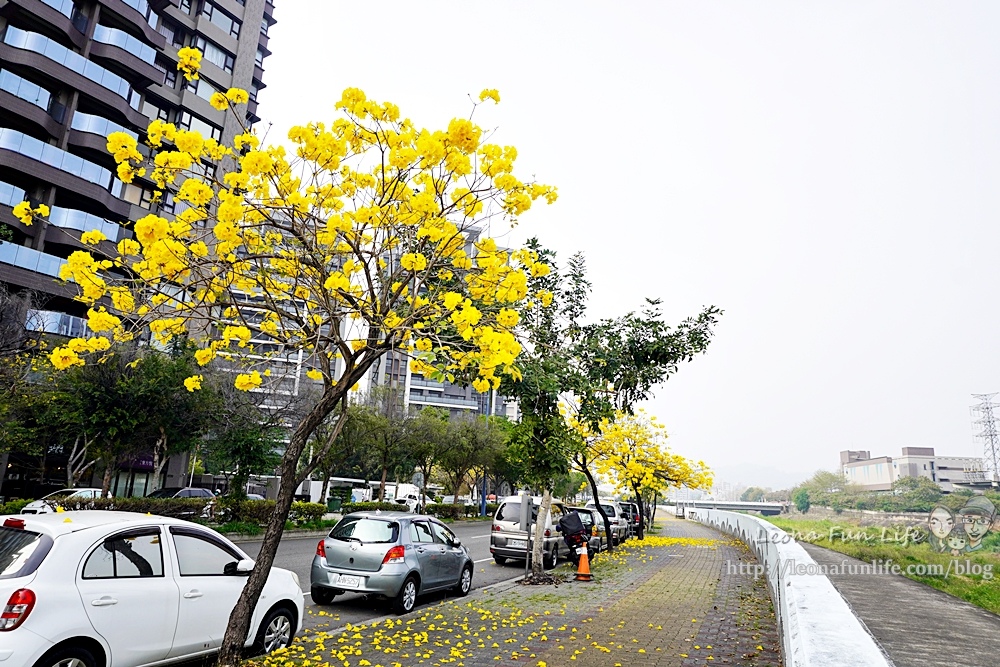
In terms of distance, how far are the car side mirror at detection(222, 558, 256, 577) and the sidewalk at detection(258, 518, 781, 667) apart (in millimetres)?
Answer: 943

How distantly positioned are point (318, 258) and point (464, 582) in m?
7.01

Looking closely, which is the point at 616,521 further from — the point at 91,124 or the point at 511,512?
the point at 91,124

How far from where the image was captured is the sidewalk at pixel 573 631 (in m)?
6.82

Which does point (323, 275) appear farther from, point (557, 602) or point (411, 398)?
point (411, 398)

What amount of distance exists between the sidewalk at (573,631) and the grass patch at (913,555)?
3167 millimetres

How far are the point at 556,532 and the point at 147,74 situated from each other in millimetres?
Result: 31113

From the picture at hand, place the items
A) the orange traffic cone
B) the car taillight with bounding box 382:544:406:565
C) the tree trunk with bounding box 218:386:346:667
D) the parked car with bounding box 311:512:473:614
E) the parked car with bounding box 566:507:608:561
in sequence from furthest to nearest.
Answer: the parked car with bounding box 566:507:608:561 < the orange traffic cone < the car taillight with bounding box 382:544:406:565 < the parked car with bounding box 311:512:473:614 < the tree trunk with bounding box 218:386:346:667

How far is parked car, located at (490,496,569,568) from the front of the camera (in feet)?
52.0

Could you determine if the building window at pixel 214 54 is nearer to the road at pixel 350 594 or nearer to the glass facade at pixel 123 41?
the glass facade at pixel 123 41

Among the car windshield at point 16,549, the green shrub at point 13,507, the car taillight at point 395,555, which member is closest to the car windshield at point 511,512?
the car taillight at point 395,555

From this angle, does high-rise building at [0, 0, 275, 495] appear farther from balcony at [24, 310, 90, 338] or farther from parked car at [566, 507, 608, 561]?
parked car at [566, 507, 608, 561]

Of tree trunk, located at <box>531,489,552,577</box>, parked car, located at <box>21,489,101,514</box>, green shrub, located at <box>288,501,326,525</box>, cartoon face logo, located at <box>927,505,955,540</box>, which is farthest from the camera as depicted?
green shrub, located at <box>288,501,326,525</box>

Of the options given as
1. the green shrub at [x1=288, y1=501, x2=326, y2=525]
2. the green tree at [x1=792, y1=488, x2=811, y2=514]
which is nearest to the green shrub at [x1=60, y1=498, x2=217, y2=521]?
the green shrub at [x1=288, y1=501, x2=326, y2=525]

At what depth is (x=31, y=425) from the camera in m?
24.2
